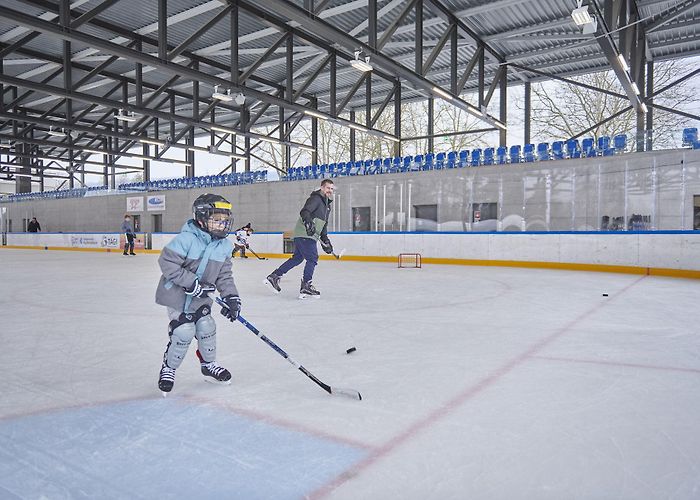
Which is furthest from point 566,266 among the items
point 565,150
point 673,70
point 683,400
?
point 673,70

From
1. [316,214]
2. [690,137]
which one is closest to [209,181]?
[316,214]

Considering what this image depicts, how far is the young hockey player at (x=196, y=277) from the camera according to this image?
2471 mm

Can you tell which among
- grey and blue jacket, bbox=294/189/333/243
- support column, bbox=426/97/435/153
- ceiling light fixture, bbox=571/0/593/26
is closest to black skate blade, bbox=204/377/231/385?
grey and blue jacket, bbox=294/189/333/243

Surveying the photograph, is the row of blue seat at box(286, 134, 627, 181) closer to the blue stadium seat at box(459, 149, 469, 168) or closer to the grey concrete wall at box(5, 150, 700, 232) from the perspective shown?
the blue stadium seat at box(459, 149, 469, 168)

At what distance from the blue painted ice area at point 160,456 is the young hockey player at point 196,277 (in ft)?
1.32

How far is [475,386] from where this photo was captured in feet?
8.84

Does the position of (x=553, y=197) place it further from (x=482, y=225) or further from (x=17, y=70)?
(x=17, y=70)

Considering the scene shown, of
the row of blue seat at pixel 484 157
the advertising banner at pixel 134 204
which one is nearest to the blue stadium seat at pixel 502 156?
the row of blue seat at pixel 484 157

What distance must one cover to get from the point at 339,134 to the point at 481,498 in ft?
106

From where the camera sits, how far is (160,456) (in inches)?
73.0

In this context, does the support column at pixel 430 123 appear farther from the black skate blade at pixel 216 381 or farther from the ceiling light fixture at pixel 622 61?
the black skate blade at pixel 216 381

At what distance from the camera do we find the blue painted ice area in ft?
5.30

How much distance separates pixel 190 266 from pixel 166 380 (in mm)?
634

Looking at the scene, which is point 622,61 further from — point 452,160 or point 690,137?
point 452,160
